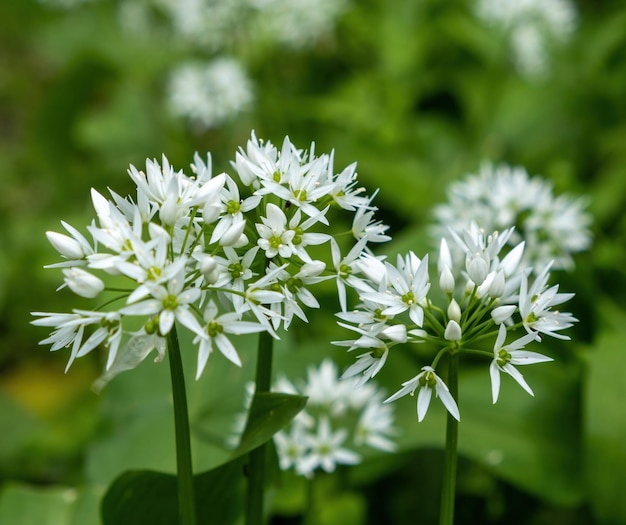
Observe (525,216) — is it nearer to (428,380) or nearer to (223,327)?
(428,380)

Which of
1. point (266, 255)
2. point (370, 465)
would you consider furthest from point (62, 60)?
point (266, 255)

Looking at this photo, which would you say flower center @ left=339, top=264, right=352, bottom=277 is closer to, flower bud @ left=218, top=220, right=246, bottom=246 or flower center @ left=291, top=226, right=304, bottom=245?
flower center @ left=291, top=226, right=304, bottom=245

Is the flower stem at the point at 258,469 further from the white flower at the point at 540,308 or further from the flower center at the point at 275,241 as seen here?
the white flower at the point at 540,308

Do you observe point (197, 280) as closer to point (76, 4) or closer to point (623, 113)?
point (623, 113)

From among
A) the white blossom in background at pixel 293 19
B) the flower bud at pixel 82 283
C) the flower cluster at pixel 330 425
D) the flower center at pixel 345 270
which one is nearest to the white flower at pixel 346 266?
the flower center at pixel 345 270

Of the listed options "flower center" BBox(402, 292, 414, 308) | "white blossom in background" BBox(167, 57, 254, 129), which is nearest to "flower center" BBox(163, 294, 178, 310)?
"flower center" BBox(402, 292, 414, 308)
